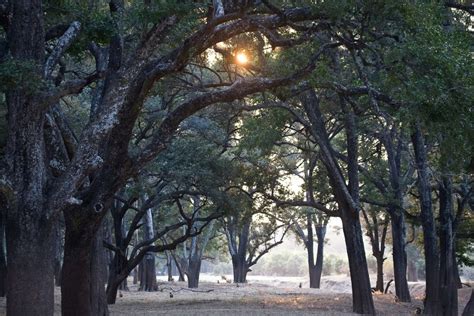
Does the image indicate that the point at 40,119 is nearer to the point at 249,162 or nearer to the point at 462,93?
the point at 462,93

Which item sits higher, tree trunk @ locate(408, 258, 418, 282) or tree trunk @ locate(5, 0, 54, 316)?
tree trunk @ locate(5, 0, 54, 316)

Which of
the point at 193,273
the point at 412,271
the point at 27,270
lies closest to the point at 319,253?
the point at 193,273

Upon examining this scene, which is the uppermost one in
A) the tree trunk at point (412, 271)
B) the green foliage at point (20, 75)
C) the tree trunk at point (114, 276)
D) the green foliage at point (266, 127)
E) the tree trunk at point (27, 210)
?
the green foliage at point (266, 127)

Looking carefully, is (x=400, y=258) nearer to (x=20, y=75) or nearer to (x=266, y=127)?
(x=266, y=127)

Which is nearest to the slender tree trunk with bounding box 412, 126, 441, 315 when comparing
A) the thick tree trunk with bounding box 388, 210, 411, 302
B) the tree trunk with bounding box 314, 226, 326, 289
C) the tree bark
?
the tree bark

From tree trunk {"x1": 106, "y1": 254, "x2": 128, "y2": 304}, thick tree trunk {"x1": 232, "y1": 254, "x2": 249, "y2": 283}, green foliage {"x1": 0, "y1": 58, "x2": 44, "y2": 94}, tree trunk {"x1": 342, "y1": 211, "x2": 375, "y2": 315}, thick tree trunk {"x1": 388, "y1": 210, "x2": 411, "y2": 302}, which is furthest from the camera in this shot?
thick tree trunk {"x1": 232, "y1": 254, "x2": 249, "y2": 283}

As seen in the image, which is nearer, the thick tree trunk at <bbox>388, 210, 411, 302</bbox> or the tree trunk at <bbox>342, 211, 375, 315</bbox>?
the tree trunk at <bbox>342, 211, 375, 315</bbox>

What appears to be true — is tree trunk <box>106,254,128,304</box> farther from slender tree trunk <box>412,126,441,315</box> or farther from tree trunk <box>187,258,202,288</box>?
tree trunk <box>187,258,202,288</box>

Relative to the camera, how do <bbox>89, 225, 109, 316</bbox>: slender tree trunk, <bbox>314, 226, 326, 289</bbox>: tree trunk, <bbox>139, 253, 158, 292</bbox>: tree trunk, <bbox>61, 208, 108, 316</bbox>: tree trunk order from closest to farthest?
<bbox>61, 208, 108, 316</bbox>: tree trunk < <bbox>89, 225, 109, 316</bbox>: slender tree trunk < <bbox>139, 253, 158, 292</bbox>: tree trunk < <bbox>314, 226, 326, 289</bbox>: tree trunk

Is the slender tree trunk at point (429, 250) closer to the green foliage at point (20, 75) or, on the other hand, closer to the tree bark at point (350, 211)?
the tree bark at point (350, 211)

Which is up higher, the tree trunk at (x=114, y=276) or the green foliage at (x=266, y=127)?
the green foliage at (x=266, y=127)

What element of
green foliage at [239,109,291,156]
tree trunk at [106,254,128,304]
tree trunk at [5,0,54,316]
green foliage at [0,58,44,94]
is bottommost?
tree trunk at [106,254,128,304]

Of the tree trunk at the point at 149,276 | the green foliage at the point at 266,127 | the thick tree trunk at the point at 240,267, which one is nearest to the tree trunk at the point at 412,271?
the thick tree trunk at the point at 240,267

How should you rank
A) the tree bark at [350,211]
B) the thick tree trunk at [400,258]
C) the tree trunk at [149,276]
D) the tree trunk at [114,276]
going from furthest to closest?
the tree trunk at [149,276] → the thick tree trunk at [400,258] → the tree trunk at [114,276] → the tree bark at [350,211]
